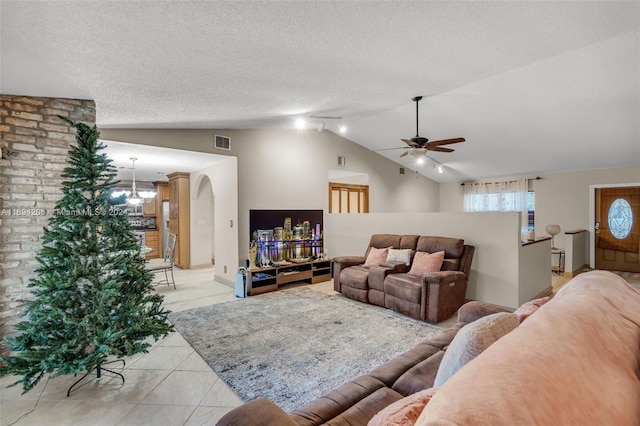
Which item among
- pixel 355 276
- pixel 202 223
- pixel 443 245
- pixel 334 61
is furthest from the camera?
pixel 202 223

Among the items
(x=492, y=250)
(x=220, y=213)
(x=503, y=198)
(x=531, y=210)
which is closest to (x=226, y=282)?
(x=220, y=213)

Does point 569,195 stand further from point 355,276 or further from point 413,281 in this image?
point 355,276

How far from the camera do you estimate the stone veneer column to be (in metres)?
2.47

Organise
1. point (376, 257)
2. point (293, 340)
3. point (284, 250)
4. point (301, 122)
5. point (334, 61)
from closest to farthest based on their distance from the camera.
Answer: point (334, 61), point (293, 340), point (376, 257), point (301, 122), point (284, 250)

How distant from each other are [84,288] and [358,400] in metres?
2.28

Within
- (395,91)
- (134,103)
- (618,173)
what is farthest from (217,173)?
(618,173)

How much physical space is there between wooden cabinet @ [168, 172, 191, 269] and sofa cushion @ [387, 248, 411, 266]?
4855 mm

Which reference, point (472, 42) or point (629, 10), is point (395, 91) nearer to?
A: point (472, 42)

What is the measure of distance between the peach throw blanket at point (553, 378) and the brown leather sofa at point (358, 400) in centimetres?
63

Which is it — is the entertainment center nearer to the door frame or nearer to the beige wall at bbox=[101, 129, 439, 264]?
the beige wall at bbox=[101, 129, 439, 264]

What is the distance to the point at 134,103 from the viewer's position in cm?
314

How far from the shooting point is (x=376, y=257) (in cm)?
486

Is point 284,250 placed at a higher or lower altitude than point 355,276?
higher

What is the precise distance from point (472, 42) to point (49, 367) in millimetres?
4278
